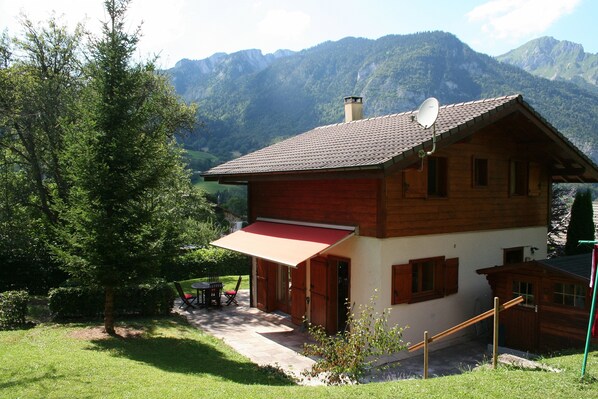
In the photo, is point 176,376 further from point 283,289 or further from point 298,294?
point 283,289

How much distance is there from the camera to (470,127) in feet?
42.6

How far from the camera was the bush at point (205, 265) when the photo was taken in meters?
29.8

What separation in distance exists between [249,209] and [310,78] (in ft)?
414

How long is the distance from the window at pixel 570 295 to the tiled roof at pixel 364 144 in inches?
198

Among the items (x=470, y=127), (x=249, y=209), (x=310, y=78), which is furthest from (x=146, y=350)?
(x=310, y=78)

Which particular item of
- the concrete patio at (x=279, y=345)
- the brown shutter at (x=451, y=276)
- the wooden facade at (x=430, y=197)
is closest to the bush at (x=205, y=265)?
the concrete patio at (x=279, y=345)

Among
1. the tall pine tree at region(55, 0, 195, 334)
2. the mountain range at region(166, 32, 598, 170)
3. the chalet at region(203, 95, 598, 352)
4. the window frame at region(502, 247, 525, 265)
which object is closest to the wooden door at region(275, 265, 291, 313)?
the chalet at region(203, 95, 598, 352)

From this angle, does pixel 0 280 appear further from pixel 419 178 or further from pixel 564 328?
pixel 564 328

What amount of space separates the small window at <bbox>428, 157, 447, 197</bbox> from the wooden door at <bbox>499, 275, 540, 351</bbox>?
3240 millimetres

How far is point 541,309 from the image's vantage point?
12617 millimetres

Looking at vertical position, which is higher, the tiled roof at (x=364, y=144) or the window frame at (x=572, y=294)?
the tiled roof at (x=364, y=144)

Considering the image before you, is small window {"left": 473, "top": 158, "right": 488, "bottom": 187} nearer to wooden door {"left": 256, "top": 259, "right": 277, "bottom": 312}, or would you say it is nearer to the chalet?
the chalet

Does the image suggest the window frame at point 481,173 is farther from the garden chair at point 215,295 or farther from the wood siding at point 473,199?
the garden chair at point 215,295

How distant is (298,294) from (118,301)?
21.6 feet
